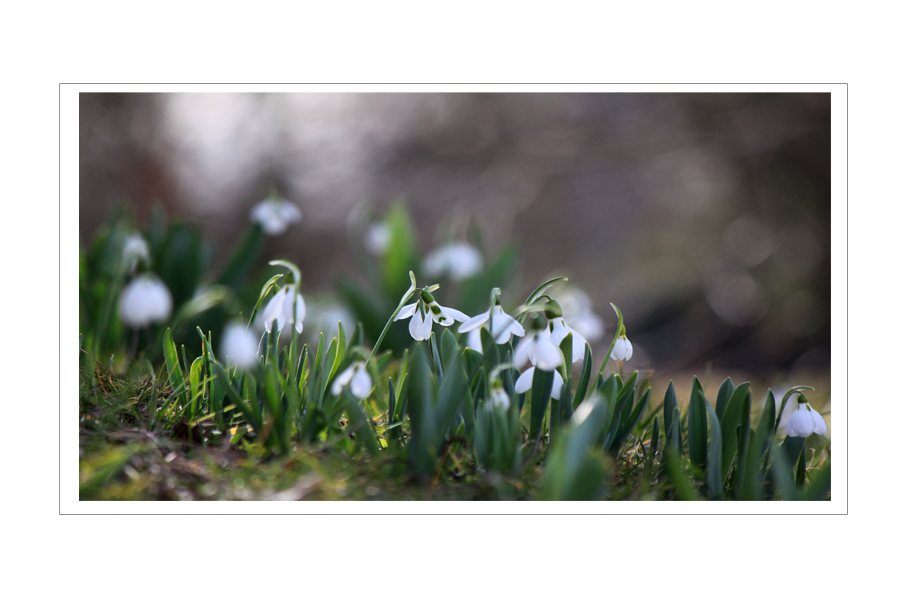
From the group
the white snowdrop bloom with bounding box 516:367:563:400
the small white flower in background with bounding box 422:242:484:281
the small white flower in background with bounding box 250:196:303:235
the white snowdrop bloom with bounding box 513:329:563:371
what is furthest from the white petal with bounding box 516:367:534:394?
the small white flower in background with bounding box 422:242:484:281

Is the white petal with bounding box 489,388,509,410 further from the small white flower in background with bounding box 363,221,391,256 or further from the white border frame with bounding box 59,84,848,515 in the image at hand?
the small white flower in background with bounding box 363,221,391,256

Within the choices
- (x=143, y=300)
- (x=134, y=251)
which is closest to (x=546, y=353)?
(x=143, y=300)

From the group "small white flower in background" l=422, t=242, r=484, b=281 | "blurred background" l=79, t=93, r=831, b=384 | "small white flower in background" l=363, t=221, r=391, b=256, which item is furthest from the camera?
"blurred background" l=79, t=93, r=831, b=384

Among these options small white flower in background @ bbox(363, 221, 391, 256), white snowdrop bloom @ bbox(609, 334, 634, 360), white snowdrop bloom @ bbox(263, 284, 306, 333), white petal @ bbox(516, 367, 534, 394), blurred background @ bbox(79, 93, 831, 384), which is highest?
blurred background @ bbox(79, 93, 831, 384)

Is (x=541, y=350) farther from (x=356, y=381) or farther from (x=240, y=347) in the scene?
(x=240, y=347)

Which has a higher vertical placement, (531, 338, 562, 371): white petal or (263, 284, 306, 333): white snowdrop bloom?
(263, 284, 306, 333): white snowdrop bloom
